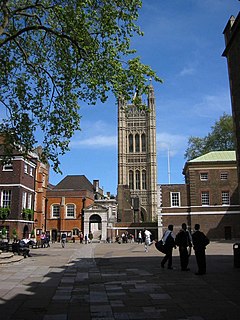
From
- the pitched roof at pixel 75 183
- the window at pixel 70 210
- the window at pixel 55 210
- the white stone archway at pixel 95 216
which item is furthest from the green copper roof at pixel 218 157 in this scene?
the pitched roof at pixel 75 183

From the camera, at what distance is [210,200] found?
46250 millimetres

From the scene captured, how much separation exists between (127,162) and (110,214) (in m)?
49.1

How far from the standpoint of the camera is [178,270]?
1280cm

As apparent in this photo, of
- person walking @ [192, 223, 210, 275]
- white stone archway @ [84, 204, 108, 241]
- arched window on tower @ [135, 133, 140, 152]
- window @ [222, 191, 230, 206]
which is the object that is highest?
arched window on tower @ [135, 133, 140, 152]

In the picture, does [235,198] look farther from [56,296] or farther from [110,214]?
[56,296]

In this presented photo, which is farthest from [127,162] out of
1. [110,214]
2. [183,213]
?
[183,213]

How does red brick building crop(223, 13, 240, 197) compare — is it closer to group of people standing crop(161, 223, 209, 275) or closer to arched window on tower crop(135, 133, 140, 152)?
group of people standing crop(161, 223, 209, 275)

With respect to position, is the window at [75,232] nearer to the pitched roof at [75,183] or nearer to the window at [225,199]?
the pitched roof at [75,183]

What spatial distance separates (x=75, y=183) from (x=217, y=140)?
26.6 m

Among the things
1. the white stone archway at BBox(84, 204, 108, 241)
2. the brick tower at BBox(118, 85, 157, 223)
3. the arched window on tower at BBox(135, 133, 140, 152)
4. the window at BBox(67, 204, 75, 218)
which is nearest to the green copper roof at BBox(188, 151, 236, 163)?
the white stone archway at BBox(84, 204, 108, 241)

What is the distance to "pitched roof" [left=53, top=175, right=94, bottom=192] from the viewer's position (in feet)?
216

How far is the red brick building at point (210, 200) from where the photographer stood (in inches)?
1786

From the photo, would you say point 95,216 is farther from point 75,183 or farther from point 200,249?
point 200,249

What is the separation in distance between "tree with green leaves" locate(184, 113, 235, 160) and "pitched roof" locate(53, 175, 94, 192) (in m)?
19.1
